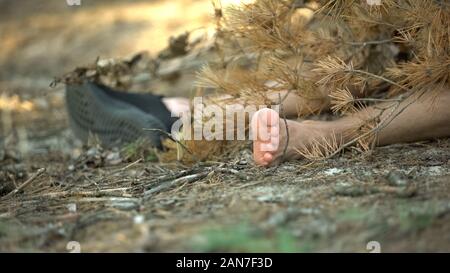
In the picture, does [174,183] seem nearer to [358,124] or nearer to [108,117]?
[358,124]

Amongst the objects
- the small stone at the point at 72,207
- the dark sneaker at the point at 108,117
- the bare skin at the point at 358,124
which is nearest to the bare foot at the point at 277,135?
the bare skin at the point at 358,124

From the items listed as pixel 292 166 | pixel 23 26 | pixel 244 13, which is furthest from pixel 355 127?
pixel 23 26

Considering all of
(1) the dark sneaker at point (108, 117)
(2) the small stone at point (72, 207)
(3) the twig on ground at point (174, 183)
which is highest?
(1) the dark sneaker at point (108, 117)

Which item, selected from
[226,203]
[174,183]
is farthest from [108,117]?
[226,203]

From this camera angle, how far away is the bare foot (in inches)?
64.0

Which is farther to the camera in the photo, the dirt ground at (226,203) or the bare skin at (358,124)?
the bare skin at (358,124)

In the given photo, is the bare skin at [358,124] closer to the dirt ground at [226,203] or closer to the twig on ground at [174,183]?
the dirt ground at [226,203]

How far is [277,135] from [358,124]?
0.24m

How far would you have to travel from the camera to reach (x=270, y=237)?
1.12 metres

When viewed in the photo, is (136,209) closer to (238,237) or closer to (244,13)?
(238,237)

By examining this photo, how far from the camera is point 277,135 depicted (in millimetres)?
1658

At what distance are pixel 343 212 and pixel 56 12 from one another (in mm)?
4517

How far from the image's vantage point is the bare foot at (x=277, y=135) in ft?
5.33

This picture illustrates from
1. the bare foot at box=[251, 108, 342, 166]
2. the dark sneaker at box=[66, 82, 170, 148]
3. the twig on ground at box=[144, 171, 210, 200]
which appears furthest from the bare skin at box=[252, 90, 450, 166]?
the dark sneaker at box=[66, 82, 170, 148]
